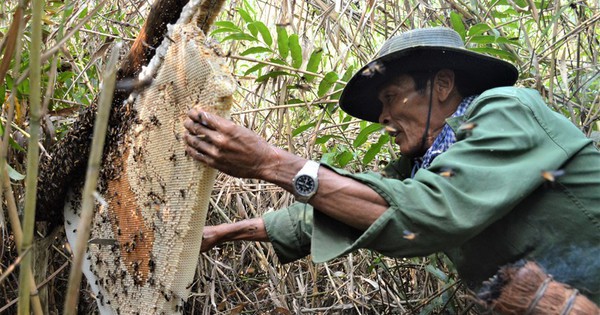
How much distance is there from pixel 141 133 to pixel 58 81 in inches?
39.2

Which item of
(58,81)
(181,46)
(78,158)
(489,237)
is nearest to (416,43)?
(489,237)

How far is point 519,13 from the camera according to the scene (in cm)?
263

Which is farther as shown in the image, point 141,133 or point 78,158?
point 78,158

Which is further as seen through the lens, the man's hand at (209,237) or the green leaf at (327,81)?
the green leaf at (327,81)

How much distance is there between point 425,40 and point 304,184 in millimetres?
758

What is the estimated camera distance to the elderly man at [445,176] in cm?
162

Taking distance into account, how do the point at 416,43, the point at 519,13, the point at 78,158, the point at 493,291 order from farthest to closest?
the point at 519,13
the point at 416,43
the point at 78,158
the point at 493,291

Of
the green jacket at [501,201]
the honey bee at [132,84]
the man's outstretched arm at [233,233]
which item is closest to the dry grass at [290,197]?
the man's outstretched arm at [233,233]

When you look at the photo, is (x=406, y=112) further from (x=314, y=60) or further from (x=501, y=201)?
(x=501, y=201)

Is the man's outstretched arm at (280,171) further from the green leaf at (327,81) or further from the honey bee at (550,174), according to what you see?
the green leaf at (327,81)

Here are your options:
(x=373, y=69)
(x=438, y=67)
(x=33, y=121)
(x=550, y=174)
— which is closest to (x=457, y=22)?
(x=438, y=67)

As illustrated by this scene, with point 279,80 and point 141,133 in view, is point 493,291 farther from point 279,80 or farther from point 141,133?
point 279,80

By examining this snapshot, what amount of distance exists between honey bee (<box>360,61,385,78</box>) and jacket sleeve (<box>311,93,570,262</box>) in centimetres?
48

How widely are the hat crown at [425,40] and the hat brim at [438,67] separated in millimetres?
30
